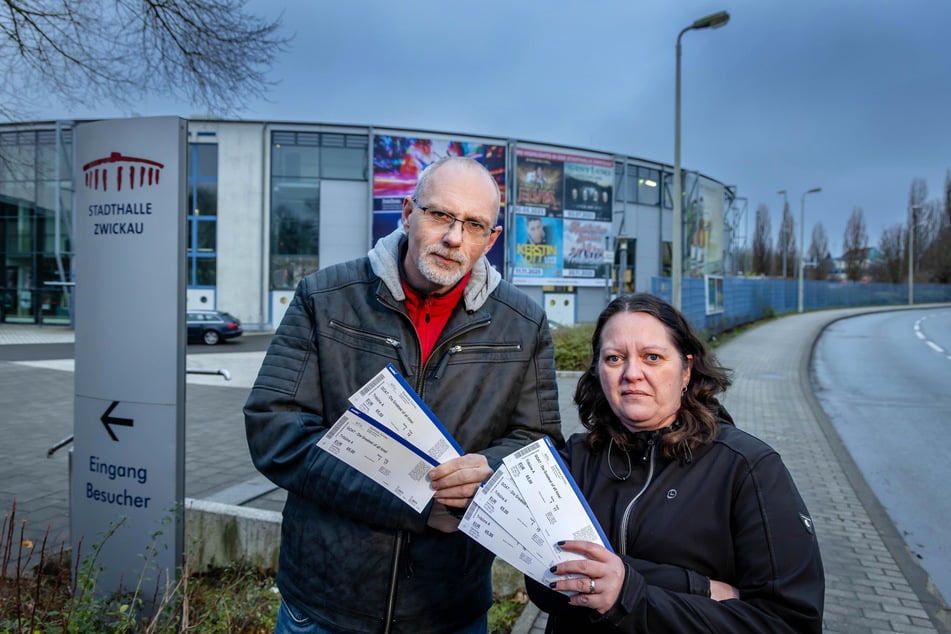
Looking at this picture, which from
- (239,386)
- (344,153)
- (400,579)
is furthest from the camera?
(344,153)

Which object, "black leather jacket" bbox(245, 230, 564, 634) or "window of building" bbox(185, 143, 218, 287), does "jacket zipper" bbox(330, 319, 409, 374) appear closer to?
"black leather jacket" bbox(245, 230, 564, 634)

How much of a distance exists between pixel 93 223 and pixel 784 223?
263ft

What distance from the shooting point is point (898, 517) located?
5.64 meters

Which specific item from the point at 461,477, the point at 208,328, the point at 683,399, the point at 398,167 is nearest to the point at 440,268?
the point at 461,477

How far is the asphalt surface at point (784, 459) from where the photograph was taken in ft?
12.9

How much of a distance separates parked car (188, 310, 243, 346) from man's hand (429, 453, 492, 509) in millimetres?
23871

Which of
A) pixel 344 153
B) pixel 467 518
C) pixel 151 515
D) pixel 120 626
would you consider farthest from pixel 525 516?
pixel 344 153

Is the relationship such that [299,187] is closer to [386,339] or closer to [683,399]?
[386,339]

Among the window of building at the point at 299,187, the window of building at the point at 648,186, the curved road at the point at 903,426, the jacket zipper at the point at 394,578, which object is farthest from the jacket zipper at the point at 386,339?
the window of building at the point at 648,186

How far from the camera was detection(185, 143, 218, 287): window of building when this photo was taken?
3294cm

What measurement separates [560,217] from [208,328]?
2124 centimetres

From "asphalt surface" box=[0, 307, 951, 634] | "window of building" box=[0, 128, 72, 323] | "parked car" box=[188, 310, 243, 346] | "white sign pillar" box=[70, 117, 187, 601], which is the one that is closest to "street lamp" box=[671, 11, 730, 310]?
"asphalt surface" box=[0, 307, 951, 634]

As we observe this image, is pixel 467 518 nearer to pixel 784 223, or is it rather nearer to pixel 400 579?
pixel 400 579

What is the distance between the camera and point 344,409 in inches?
74.8
